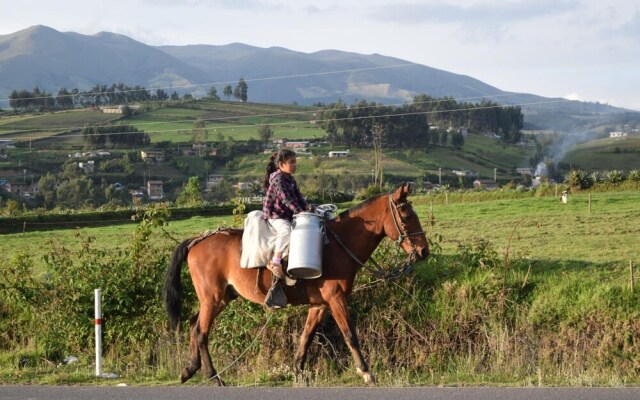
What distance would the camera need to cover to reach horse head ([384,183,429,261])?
10.9 metres

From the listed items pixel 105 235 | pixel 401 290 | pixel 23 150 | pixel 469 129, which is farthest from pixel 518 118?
pixel 401 290

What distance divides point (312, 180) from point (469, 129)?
53.8m

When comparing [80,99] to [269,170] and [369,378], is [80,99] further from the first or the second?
[369,378]

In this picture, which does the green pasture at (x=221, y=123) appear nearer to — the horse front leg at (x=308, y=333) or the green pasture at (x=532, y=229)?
the green pasture at (x=532, y=229)

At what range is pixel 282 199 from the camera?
36.2 ft

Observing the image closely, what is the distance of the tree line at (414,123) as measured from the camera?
11781 cm

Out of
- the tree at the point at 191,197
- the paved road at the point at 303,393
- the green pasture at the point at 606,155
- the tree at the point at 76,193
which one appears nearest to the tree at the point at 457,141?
the green pasture at the point at 606,155

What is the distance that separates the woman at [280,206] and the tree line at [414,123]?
312ft

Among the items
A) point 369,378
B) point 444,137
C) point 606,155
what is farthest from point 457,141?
point 369,378

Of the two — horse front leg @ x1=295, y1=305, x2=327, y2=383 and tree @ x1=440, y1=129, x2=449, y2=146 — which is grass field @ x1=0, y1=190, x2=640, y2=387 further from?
tree @ x1=440, y1=129, x2=449, y2=146

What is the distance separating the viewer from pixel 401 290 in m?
13.2

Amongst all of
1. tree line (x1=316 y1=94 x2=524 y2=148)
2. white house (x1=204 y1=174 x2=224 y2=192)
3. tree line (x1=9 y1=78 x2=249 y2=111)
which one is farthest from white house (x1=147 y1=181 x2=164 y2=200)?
tree line (x1=9 y1=78 x2=249 y2=111)

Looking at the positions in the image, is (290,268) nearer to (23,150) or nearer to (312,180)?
(312,180)

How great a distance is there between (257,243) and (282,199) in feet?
2.08
